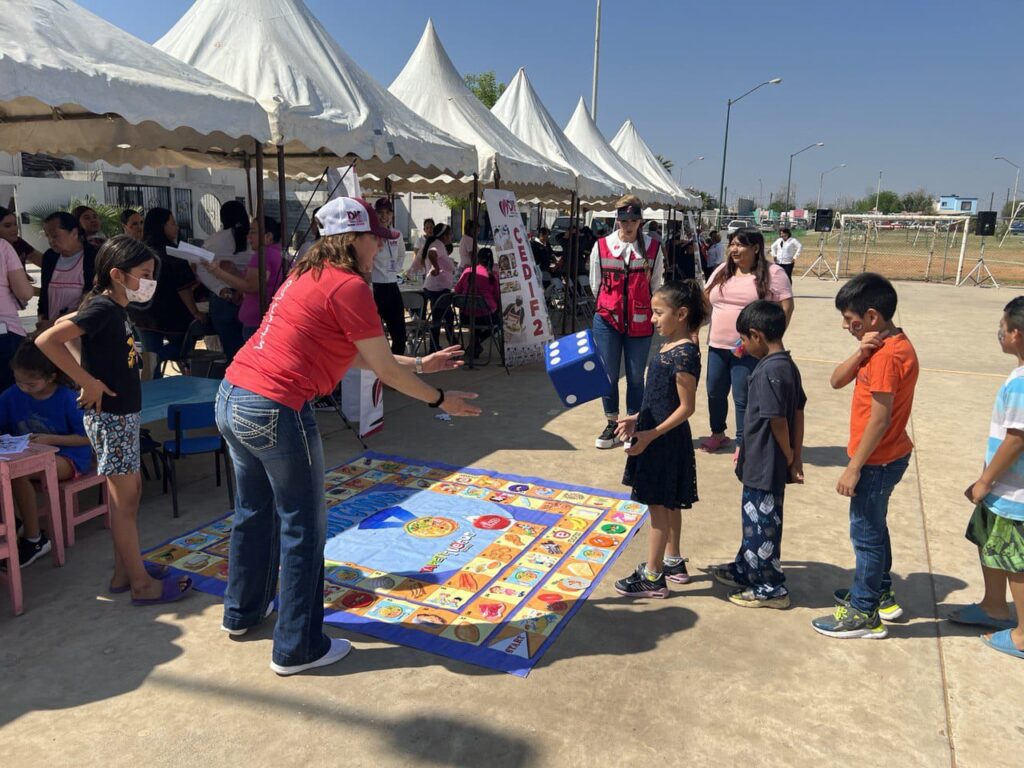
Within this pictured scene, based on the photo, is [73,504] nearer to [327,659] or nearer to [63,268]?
[327,659]

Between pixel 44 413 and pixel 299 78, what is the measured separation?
131 inches

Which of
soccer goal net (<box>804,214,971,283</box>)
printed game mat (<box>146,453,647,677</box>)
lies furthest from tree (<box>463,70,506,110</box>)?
printed game mat (<box>146,453,647,677</box>)

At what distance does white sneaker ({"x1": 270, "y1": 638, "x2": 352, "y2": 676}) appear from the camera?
2.88m

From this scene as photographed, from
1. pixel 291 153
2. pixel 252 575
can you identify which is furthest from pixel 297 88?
pixel 252 575

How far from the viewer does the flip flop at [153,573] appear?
3.52 m

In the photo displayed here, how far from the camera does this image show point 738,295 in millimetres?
5281

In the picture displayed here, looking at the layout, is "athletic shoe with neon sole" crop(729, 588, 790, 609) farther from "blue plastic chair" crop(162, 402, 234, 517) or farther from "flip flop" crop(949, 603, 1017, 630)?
"blue plastic chair" crop(162, 402, 234, 517)

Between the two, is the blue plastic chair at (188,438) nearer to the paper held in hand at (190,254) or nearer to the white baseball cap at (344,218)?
the paper held in hand at (190,254)

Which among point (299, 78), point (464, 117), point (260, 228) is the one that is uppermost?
point (464, 117)

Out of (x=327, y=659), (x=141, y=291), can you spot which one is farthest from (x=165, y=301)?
(x=327, y=659)

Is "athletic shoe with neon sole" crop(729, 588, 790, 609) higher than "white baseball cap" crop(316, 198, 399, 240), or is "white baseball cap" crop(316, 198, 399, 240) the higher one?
"white baseball cap" crop(316, 198, 399, 240)

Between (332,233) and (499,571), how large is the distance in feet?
6.46

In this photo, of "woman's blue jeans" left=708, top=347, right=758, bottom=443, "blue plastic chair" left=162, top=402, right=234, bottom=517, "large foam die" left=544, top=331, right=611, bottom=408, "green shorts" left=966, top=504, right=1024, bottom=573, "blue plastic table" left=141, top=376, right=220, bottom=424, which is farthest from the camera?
"woman's blue jeans" left=708, top=347, right=758, bottom=443

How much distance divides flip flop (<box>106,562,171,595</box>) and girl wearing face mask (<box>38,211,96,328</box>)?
259 cm
